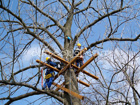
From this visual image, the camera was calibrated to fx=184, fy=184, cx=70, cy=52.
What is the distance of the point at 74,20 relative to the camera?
19.8 ft

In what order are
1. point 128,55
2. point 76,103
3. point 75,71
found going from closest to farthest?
point 76,103 → point 75,71 → point 128,55

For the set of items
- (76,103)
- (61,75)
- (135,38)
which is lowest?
(76,103)

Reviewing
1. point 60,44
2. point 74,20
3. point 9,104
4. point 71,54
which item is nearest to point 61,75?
point 71,54

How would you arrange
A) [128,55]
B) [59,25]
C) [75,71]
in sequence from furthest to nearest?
1. [59,25]
2. [128,55]
3. [75,71]

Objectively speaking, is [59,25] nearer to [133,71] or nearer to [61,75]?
[61,75]

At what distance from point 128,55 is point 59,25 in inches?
97.9

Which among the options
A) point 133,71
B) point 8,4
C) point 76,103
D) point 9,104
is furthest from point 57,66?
point 133,71

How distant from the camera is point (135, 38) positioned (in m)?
5.27

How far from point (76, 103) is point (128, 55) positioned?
7.42ft

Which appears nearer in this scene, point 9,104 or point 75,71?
point 9,104

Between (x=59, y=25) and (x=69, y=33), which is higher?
(x=59, y=25)

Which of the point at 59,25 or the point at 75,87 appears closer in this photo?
the point at 75,87

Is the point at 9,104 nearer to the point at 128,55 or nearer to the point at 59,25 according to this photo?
the point at 59,25

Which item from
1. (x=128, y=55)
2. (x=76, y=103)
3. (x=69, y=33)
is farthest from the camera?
(x=69, y=33)
